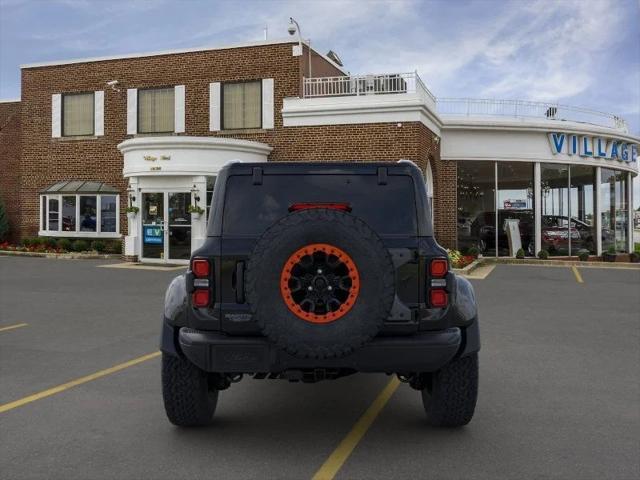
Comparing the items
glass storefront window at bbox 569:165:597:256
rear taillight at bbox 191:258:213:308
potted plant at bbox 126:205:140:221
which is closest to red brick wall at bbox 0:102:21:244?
potted plant at bbox 126:205:140:221

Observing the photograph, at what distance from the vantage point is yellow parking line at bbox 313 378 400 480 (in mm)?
3760

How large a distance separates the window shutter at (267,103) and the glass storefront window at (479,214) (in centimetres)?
768

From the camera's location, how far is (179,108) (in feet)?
76.9

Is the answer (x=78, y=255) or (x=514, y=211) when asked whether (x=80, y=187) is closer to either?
(x=78, y=255)

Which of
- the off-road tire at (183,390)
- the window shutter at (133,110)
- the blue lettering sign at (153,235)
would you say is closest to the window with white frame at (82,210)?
the window shutter at (133,110)

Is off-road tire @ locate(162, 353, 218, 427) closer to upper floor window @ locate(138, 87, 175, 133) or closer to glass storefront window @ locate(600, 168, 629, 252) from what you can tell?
upper floor window @ locate(138, 87, 175, 133)

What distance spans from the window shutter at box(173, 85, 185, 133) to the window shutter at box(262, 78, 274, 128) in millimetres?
3497

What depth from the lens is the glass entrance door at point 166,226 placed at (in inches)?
793

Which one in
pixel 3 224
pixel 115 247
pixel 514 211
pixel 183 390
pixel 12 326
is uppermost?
pixel 514 211

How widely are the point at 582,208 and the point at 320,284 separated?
961 inches

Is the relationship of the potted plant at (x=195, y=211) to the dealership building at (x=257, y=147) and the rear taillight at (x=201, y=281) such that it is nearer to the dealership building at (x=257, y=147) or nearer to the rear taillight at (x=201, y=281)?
the dealership building at (x=257, y=147)

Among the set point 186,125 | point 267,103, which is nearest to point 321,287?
point 267,103

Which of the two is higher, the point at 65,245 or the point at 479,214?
the point at 479,214

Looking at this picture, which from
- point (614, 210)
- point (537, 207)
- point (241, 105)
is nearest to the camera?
point (241, 105)
